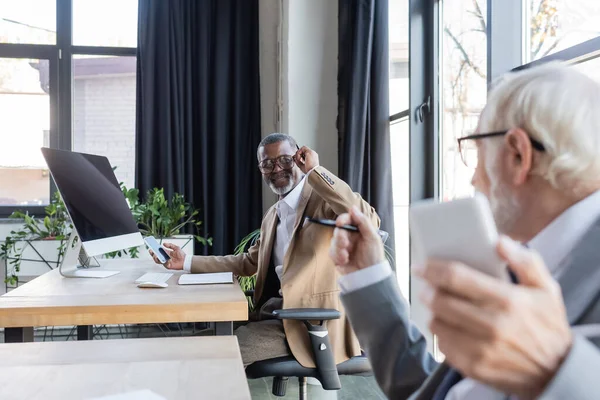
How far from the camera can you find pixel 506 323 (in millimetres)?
427

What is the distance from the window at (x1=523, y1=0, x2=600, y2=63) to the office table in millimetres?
1289

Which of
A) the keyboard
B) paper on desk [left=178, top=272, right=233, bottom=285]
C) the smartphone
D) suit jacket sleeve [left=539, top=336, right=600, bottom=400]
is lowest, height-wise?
paper on desk [left=178, top=272, right=233, bottom=285]

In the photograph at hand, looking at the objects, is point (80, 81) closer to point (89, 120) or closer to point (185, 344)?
point (89, 120)

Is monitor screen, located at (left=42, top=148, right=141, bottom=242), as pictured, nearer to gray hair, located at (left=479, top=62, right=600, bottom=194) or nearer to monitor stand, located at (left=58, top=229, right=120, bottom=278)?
monitor stand, located at (left=58, top=229, right=120, bottom=278)

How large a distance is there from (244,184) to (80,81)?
1.49 metres

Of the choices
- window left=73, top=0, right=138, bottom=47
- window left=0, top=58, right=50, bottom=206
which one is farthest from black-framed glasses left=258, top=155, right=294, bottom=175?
window left=0, top=58, right=50, bottom=206

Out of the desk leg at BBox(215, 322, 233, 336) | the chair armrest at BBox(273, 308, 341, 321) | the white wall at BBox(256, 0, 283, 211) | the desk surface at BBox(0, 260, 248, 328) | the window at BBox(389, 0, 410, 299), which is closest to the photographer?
the desk surface at BBox(0, 260, 248, 328)

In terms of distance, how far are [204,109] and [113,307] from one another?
257 centimetres

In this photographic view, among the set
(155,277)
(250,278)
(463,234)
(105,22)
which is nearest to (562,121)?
(463,234)

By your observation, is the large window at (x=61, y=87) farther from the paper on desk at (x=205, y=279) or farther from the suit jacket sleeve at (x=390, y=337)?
the suit jacket sleeve at (x=390, y=337)

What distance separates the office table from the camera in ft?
4.80

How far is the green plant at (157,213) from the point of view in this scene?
342cm

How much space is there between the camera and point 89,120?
4.03 meters

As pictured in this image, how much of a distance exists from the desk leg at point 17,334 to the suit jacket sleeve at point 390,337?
103 cm
